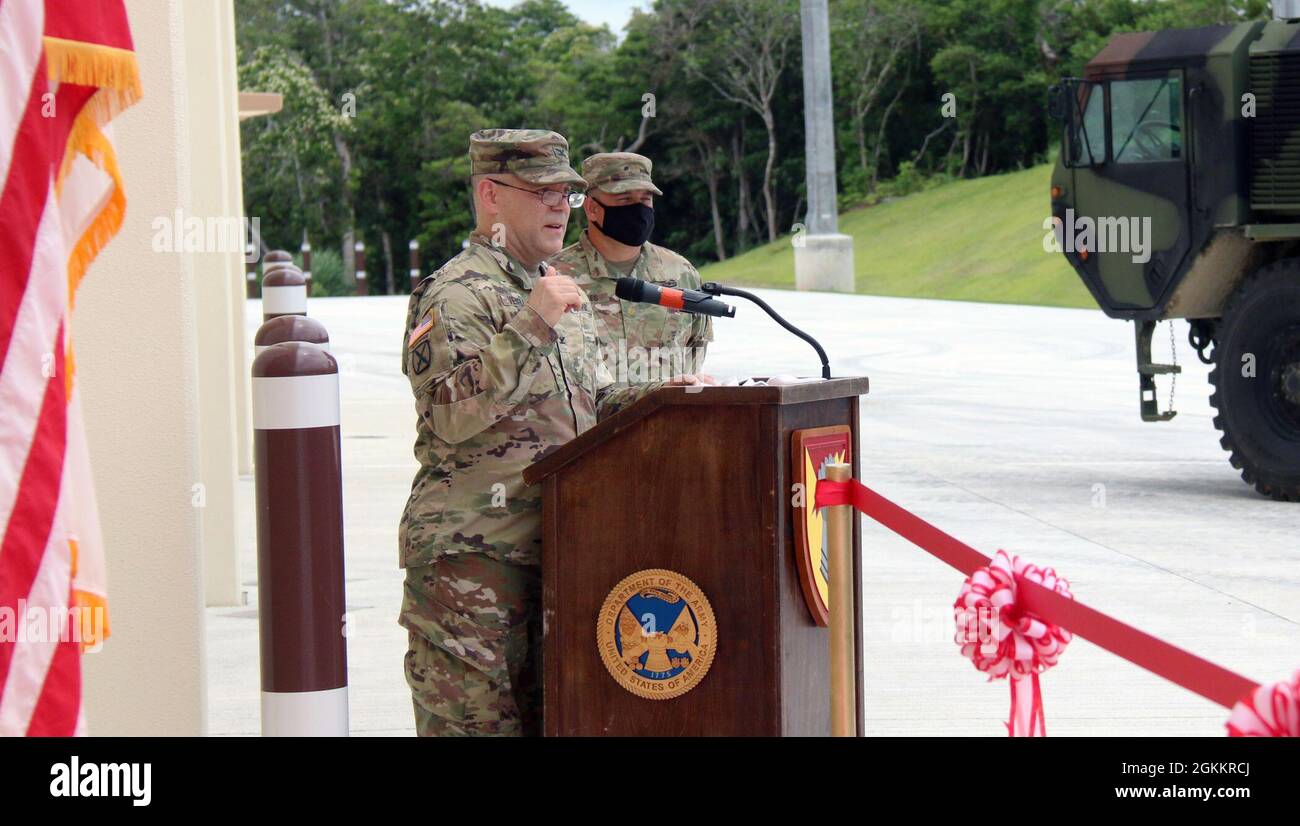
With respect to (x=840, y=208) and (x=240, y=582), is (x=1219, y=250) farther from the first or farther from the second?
(x=840, y=208)

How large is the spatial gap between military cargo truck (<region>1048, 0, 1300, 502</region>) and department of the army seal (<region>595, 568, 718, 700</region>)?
26.1ft

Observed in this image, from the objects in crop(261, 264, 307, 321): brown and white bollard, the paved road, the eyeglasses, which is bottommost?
the paved road

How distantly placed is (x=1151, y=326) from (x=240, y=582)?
6.82m

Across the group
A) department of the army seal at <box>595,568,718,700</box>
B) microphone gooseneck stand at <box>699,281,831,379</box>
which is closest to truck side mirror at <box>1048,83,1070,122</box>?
microphone gooseneck stand at <box>699,281,831,379</box>

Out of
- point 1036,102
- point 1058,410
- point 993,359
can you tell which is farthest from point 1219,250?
point 1036,102

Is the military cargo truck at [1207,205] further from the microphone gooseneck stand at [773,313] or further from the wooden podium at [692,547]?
the wooden podium at [692,547]

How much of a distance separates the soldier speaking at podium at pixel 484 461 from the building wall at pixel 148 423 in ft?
2.30

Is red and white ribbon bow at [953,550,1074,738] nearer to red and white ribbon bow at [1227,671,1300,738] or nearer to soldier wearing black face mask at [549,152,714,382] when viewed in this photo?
red and white ribbon bow at [1227,671,1300,738]

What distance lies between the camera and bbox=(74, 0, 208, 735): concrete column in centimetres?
417

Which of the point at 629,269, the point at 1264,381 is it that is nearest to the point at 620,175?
the point at 629,269

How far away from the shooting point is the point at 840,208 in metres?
45.6

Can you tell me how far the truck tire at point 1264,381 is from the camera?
34.3 ft

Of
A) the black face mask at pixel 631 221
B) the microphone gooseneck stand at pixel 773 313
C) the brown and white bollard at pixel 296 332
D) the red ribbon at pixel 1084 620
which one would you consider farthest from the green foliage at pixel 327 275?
the red ribbon at pixel 1084 620
